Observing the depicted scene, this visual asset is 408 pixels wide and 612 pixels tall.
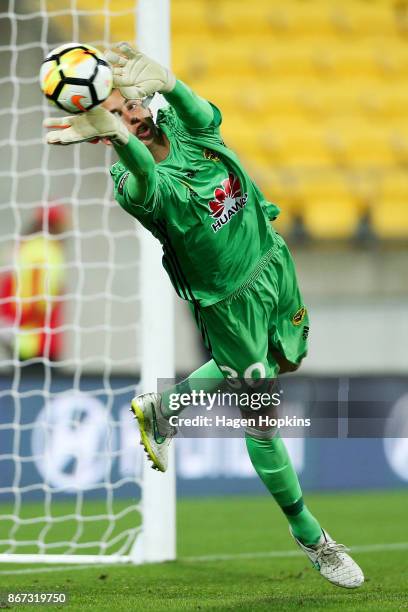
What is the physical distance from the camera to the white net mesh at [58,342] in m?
6.52

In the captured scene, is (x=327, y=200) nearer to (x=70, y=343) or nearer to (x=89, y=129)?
(x=70, y=343)

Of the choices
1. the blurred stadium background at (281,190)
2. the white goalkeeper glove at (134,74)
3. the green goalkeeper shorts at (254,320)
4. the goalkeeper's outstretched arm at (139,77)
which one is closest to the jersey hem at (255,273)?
the green goalkeeper shorts at (254,320)

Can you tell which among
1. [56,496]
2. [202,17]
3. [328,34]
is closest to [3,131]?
[56,496]

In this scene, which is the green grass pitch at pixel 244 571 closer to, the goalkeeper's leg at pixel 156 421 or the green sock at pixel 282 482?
the green sock at pixel 282 482

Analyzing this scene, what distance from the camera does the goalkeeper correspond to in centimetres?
395

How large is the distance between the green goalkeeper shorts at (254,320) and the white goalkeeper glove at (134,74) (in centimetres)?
89

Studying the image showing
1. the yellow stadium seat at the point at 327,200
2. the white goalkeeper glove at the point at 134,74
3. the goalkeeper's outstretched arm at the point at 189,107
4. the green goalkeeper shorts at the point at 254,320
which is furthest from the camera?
the yellow stadium seat at the point at 327,200

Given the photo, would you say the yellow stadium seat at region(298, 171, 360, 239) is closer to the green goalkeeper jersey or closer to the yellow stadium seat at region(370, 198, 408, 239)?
the yellow stadium seat at region(370, 198, 408, 239)

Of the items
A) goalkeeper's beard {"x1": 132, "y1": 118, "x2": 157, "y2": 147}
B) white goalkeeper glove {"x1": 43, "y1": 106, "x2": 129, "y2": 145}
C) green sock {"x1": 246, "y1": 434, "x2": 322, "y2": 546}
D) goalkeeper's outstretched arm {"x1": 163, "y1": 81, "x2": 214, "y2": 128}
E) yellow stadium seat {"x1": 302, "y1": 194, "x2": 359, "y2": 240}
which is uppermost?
yellow stadium seat {"x1": 302, "y1": 194, "x2": 359, "y2": 240}

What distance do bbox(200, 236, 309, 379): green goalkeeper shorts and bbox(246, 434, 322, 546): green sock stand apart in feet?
0.98

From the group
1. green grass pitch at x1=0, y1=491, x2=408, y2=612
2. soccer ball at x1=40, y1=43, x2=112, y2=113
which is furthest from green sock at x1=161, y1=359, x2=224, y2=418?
soccer ball at x1=40, y1=43, x2=112, y2=113

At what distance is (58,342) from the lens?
903 cm

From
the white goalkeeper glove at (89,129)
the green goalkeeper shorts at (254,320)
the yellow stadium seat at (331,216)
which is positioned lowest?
the green goalkeeper shorts at (254,320)

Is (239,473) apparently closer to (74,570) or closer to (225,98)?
(74,570)
